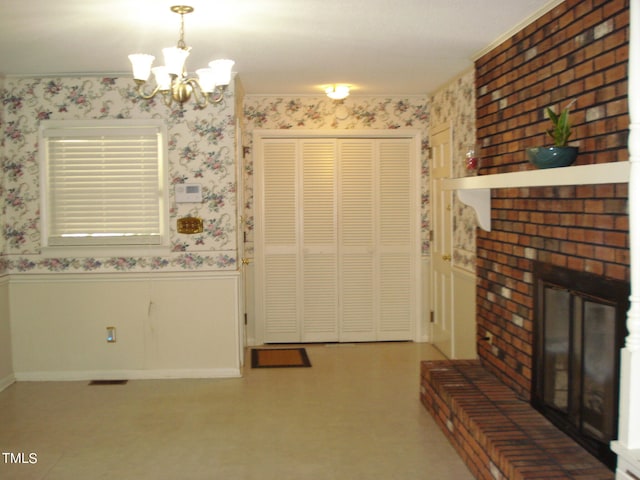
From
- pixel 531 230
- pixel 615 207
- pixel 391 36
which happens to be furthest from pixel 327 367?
pixel 615 207

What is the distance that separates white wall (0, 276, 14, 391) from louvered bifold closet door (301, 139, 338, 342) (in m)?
2.58

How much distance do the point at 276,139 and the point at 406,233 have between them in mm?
1538

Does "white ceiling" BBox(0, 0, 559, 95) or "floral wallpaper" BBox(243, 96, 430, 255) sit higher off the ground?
"white ceiling" BBox(0, 0, 559, 95)

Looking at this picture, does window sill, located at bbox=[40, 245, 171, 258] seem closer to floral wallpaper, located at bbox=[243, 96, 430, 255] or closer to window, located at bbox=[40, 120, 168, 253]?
window, located at bbox=[40, 120, 168, 253]

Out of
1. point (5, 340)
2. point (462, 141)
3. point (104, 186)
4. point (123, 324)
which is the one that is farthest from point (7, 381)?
point (462, 141)

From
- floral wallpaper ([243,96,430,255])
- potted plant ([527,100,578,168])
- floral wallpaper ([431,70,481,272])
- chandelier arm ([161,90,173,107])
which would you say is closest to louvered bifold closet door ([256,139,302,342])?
floral wallpaper ([243,96,430,255])

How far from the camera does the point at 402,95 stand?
20.7 feet

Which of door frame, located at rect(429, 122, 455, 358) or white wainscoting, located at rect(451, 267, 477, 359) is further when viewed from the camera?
door frame, located at rect(429, 122, 455, 358)

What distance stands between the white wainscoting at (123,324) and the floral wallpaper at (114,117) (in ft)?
0.39

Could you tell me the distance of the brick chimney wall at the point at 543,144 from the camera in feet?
9.23

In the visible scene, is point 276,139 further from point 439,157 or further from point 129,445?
point 129,445

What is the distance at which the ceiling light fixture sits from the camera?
5797mm

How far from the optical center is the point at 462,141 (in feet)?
17.1

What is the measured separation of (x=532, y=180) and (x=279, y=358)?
11.0 ft
